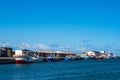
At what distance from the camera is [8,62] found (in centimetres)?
14238

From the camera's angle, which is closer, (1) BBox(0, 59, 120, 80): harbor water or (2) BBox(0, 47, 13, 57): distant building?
(1) BBox(0, 59, 120, 80): harbor water

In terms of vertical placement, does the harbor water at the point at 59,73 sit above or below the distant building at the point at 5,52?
below

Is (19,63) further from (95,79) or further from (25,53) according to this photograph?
(95,79)

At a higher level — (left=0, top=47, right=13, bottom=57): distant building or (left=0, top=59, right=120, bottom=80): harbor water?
(left=0, top=47, right=13, bottom=57): distant building

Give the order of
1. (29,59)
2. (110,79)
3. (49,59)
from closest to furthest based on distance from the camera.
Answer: (110,79) → (29,59) → (49,59)

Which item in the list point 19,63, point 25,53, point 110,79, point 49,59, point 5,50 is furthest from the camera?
point 49,59

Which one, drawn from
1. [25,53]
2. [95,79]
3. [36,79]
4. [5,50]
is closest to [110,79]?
[95,79]

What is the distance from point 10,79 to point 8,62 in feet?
258

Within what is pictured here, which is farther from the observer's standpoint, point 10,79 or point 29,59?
point 29,59

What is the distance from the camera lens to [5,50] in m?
171

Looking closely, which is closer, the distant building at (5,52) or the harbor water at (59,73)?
the harbor water at (59,73)

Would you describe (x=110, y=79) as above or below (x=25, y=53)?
below

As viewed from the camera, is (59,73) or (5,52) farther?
(5,52)

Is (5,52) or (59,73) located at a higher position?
(5,52)
